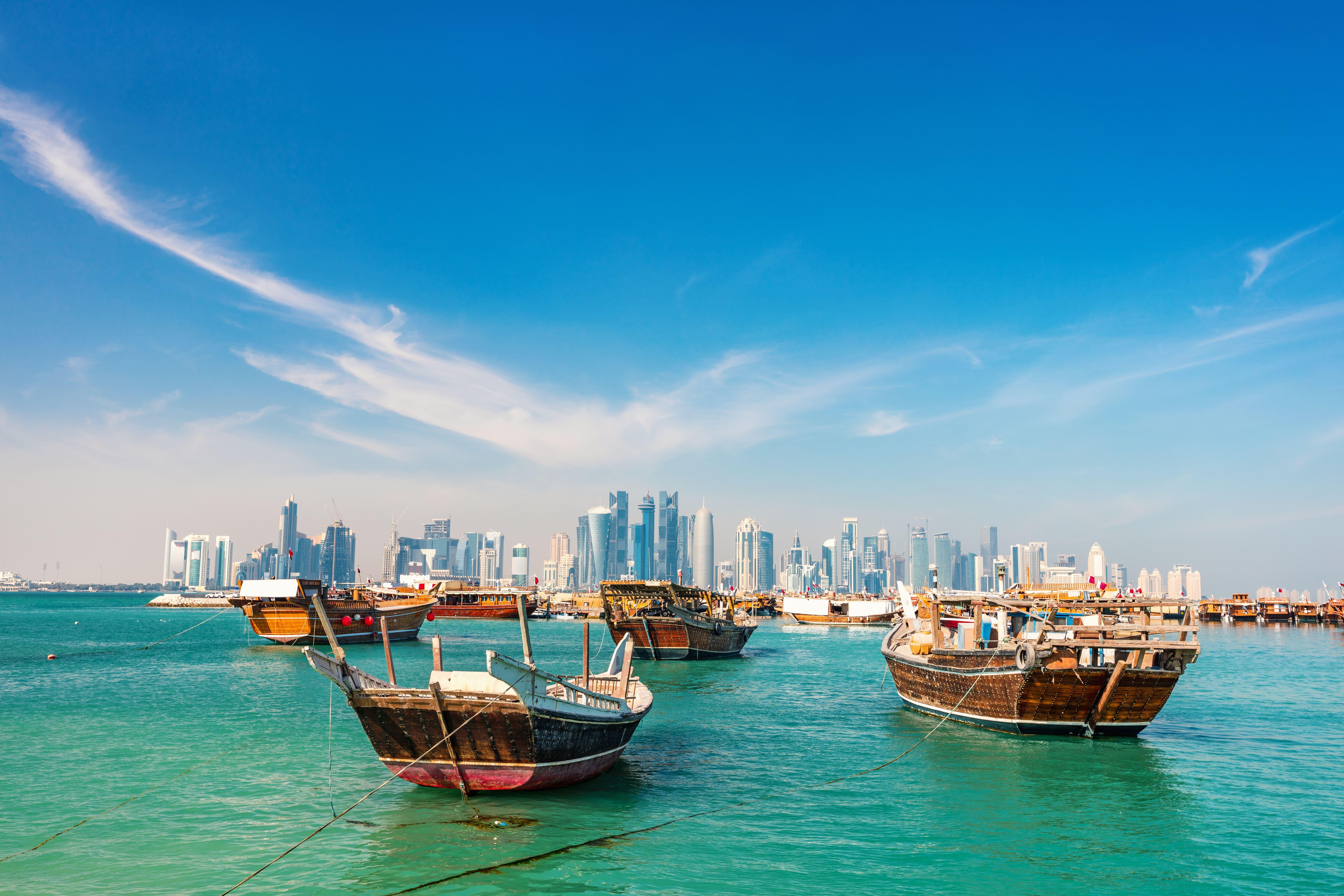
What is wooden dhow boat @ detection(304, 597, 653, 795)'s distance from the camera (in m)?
16.4

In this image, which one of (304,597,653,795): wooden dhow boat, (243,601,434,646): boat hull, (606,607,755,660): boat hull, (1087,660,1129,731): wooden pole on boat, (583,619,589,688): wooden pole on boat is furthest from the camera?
(243,601,434,646): boat hull

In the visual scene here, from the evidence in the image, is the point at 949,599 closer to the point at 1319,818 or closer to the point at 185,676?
the point at 1319,818

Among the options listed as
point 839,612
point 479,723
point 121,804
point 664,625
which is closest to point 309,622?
point 664,625

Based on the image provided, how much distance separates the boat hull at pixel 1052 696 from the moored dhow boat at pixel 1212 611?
125529 mm

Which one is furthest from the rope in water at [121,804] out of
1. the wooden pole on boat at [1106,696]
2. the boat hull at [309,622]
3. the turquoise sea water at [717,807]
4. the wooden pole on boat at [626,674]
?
the boat hull at [309,622]

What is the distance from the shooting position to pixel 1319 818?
18203mm

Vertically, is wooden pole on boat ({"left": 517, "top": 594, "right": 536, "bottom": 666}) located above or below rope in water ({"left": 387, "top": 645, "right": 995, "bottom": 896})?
above

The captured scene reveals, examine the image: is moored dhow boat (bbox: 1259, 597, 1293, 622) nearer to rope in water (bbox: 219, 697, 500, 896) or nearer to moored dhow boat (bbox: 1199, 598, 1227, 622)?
moored dhow boat (bbox: 1199, 598, 1227, 622)

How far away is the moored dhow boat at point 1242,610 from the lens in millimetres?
125000

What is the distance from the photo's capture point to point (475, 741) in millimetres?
17016

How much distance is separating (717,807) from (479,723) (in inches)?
233

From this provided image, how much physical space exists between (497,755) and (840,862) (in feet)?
24.3

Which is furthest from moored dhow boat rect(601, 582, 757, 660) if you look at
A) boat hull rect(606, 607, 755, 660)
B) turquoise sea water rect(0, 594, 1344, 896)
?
turquoise sea water rect(0, 594, 1344, 896)

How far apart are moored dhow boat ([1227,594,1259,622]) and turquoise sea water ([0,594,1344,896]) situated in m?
109
